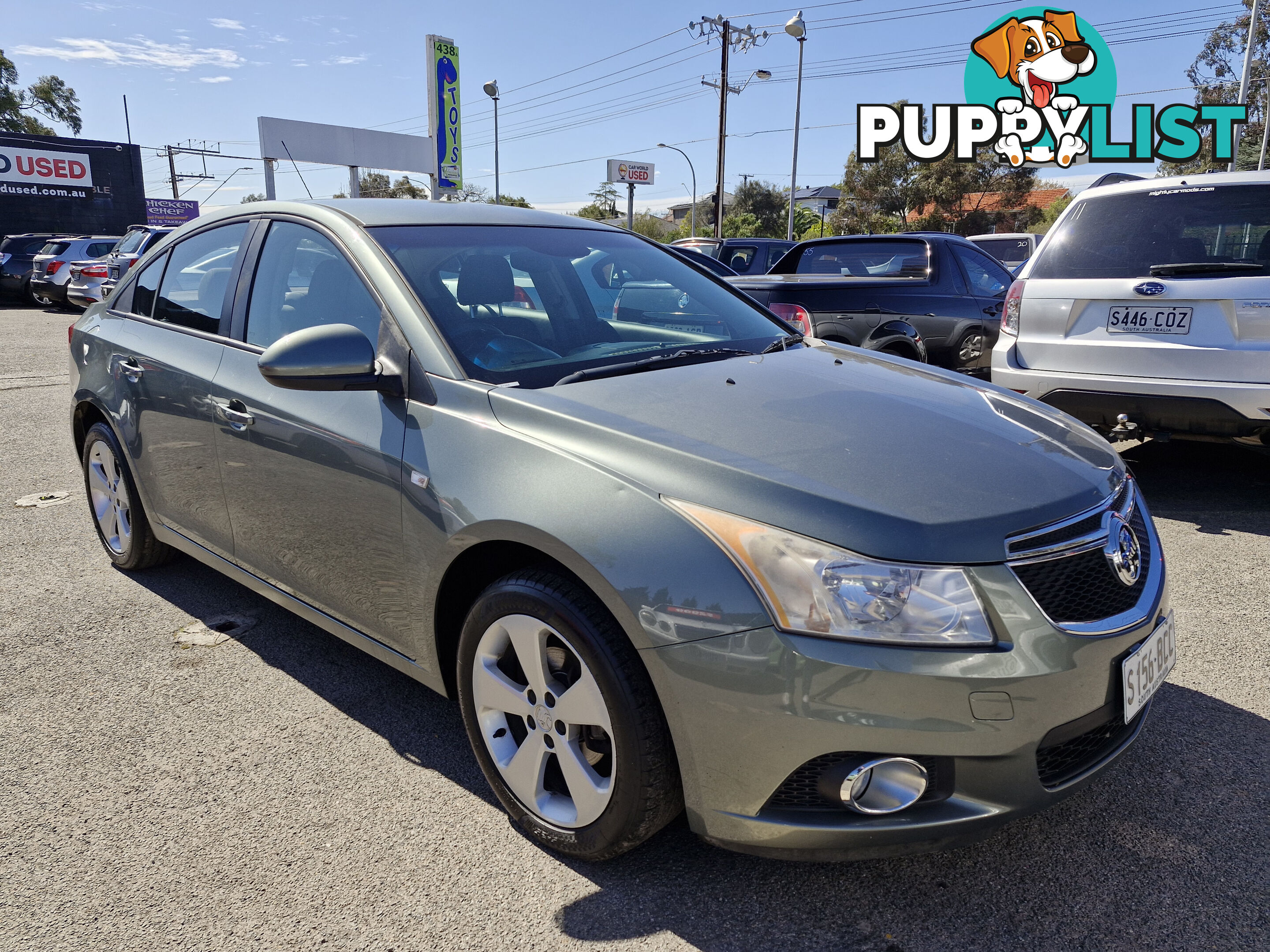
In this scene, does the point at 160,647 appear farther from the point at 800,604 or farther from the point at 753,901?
the point at 800,604

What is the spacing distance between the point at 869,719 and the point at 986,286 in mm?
6253

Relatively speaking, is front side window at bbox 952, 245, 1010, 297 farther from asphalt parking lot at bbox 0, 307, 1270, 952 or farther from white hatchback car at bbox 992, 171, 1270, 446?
asphalt parking lot at bbox 0, 307, 1270, 952

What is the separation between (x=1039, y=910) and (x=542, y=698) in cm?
122

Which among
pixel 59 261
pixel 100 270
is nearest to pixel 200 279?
pixel 100 270

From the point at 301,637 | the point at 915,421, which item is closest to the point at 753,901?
the point at 915,421

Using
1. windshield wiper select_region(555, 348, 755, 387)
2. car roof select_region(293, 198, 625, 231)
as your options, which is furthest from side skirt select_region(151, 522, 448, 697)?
car roof select_region(293, 198, 625, 231)

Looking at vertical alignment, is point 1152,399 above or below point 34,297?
above

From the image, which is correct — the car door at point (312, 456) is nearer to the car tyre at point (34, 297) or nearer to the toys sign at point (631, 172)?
the car tyre at point (34, 297)

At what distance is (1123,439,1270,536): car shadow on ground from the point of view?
15.6 ft

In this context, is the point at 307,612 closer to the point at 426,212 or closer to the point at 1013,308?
the point at 426,212

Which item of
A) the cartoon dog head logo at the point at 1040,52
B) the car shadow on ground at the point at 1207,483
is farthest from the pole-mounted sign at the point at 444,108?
the car shadow on ground at the point at 1207,483

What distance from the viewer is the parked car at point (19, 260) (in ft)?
68.8

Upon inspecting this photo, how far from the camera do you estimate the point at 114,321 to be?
3930 mm

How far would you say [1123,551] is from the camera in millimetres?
2107
